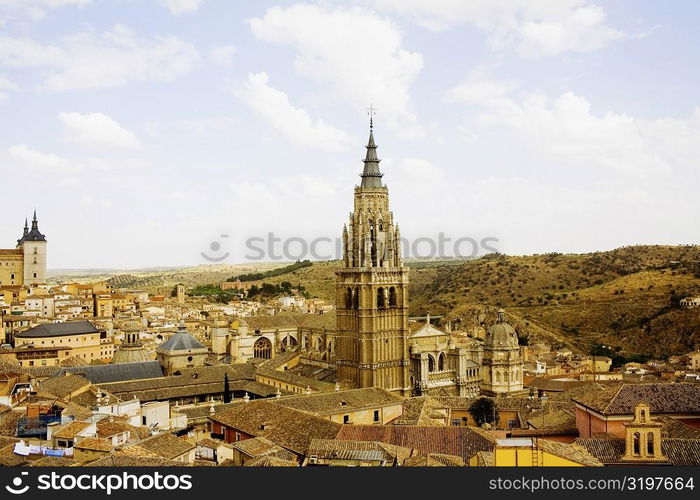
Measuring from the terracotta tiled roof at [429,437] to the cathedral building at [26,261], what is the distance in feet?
230

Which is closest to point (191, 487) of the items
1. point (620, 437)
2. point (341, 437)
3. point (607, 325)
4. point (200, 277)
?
point (341, 437)

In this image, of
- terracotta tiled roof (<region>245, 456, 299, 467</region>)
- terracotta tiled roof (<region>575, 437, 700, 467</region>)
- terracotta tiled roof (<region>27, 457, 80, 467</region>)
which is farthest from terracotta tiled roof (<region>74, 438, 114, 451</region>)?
terracotta tiled roof (<region>575, 437, 700, 467</region>)

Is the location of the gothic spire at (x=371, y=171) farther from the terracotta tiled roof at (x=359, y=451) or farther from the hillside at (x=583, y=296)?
the hillside at (x=583, y=296)

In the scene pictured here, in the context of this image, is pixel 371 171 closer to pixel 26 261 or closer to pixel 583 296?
pixel 583 296

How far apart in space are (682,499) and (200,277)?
187 m

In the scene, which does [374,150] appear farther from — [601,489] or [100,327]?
[601,489]

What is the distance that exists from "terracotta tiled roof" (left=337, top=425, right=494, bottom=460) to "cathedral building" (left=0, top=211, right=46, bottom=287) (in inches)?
2763

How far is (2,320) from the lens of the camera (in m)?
57.6

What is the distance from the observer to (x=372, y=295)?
42.7 m

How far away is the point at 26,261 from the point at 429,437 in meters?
73.9

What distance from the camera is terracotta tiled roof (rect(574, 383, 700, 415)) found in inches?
914

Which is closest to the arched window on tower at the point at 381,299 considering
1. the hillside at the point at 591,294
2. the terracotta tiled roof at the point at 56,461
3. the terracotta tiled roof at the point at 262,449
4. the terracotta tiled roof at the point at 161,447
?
the terracotta tiled roof at the point at 262,449

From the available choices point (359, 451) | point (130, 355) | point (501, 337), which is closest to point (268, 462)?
point (359, 451)

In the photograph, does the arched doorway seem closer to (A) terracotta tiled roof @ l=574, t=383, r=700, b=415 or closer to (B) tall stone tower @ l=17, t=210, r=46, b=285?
(A) terracotta tiled roof @ l=574, t=383, r=700, b=415
